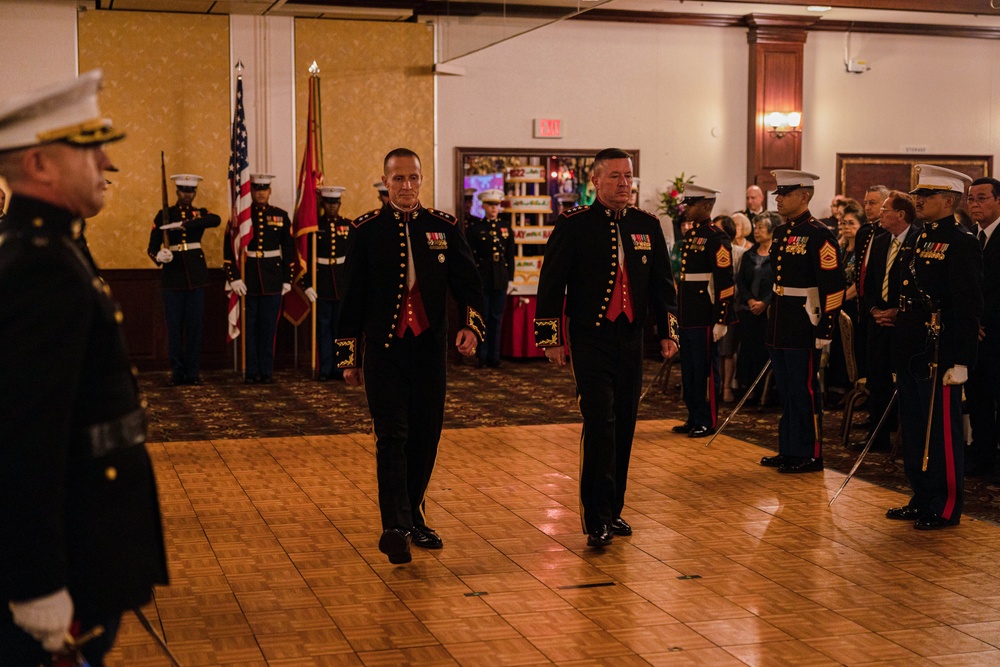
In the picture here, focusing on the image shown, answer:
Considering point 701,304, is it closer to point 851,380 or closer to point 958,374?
point 851,380

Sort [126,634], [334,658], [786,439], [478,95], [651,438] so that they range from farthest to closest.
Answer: [478,95] < [651,438] < [786,439] < [126,634] < [334,658]

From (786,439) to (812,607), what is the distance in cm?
260

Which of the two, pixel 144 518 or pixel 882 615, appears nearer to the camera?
pixel 144 518

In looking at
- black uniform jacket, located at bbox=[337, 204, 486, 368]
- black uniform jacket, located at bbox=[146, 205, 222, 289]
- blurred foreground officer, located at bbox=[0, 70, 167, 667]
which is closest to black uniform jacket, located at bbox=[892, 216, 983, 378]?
black uniform jacket, located at bbox=[337, 204, 486, 368]

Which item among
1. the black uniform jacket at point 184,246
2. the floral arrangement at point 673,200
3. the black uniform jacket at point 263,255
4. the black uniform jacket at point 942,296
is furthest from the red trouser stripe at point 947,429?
the floral arrangement at point 673,200

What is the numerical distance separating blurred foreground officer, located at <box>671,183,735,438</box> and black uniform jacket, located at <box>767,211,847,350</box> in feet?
3.25

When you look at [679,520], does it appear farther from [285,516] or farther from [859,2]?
[859,2]

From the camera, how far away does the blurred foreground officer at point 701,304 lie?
302 inches

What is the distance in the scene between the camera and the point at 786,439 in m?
6.64

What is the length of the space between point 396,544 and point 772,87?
10.1 meters

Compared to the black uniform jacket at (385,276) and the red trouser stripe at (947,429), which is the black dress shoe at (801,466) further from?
the black uniform jacket at (385,276)

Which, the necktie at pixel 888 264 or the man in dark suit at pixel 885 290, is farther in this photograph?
the necktie at pixel 888 264

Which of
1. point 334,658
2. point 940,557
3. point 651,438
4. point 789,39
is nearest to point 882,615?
point 940,557

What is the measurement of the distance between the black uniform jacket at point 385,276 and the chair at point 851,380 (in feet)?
12.0
